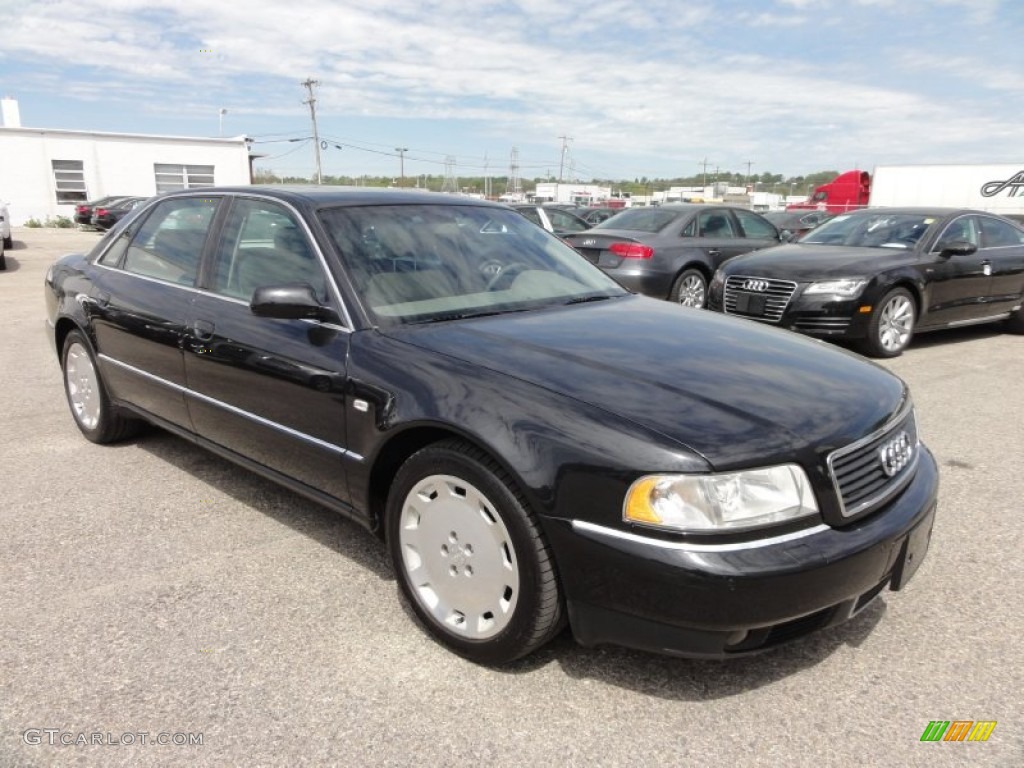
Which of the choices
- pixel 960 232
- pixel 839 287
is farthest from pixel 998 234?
pixel 839 287

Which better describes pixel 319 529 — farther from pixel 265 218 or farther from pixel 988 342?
pixel 988 342

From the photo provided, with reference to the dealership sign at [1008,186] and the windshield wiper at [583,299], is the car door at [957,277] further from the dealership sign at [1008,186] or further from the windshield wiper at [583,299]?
the dealership sign at [1008,186]

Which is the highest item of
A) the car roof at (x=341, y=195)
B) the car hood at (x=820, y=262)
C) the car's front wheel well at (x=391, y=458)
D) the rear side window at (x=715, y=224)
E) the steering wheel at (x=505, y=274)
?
the car roof at (x=341, y=195)

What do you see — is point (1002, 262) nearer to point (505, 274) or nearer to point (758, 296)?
point (758, 296)

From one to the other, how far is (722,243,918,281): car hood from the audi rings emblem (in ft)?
16.1

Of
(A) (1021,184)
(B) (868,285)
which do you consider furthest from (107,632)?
(A) (1021,184)

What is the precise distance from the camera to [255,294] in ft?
9.41

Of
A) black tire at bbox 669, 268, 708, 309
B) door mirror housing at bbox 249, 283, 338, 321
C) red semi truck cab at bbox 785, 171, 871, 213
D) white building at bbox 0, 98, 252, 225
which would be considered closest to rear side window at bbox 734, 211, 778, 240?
black tire at bbox 669, 268, 708, 309

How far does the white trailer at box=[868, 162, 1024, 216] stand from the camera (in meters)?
27.6

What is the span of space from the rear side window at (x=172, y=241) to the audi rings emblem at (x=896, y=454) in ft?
9.82

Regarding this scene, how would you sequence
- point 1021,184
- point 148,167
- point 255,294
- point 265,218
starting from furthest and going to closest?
point 148,167
point 1021,184
point 265,218
point 255,294

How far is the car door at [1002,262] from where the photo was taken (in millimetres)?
8336

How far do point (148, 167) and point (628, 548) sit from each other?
4124 cm

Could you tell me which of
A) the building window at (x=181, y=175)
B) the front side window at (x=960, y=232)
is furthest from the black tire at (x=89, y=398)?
the building window at (x=181, y=175)
